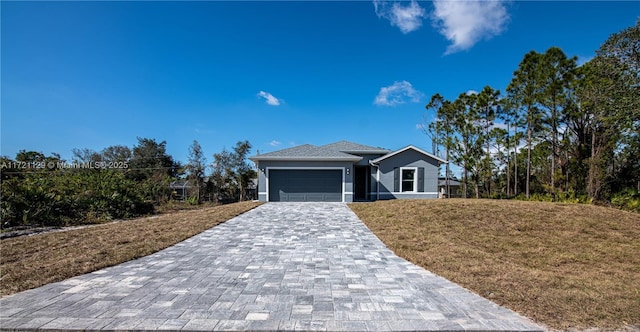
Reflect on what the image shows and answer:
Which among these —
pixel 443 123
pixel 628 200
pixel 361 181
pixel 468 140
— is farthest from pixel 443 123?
pixel 628 200

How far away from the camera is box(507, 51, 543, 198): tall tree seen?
1531 centimetres

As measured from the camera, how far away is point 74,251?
5.49m

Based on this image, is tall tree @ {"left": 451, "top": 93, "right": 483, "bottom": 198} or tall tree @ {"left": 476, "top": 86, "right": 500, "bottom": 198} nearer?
tall tree @ {"left": 476, "top": 86, "right": 500, "bottom": 198}

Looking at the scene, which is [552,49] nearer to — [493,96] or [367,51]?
[493,96]

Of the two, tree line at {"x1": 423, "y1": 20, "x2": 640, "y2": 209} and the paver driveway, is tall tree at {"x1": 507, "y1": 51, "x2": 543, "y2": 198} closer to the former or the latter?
tree line at {"x1": 423, "y1": 20, "x2": 640, "y2": 209}

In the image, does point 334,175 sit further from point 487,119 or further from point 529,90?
point 487,119

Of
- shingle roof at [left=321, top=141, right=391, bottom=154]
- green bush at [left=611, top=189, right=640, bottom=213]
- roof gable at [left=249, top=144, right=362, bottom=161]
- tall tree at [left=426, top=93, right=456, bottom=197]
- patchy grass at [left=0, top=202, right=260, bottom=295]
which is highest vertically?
tall tree at [left=426, top=93, right=456, bottom=197]

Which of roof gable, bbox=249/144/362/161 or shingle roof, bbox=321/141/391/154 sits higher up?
shingle roof, bbox=321/141/391/154

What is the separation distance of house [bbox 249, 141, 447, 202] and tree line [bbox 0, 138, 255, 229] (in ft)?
21.8

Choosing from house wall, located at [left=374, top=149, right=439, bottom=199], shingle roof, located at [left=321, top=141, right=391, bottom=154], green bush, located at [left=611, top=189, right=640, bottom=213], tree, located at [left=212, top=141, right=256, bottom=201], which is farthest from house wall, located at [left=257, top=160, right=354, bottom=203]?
green bush, located at [left=611, top=189, right=640, bottom=213]

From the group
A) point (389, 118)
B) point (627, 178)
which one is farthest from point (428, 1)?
point (627, 178)

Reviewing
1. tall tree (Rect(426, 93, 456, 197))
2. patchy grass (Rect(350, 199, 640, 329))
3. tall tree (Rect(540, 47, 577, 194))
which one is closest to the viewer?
patchy grass (Rect(350, 199, 640, 329))

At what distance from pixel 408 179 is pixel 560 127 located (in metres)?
9.86

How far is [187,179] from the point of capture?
71.5 feet
